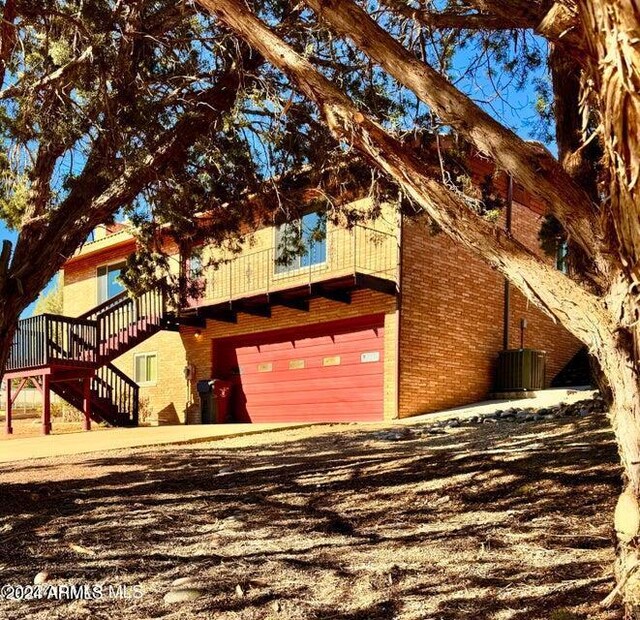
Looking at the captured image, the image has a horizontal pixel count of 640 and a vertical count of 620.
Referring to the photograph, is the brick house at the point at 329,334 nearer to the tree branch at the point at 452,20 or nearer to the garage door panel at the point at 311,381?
the garage door panel at the point at 311,381

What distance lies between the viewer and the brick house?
1494 cm

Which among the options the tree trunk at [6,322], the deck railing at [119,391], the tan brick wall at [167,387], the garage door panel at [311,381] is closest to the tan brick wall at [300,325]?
the tan brick wall at [167,387]

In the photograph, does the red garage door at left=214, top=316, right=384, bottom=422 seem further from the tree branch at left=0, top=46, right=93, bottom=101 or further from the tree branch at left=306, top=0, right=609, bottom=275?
the tree branch at left=306, top=0, right=609, bottom=275

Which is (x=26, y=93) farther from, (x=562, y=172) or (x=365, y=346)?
(x=365, y=346)

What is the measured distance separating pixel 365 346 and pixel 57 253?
972 centimetres

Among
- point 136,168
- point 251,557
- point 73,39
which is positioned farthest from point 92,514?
point 73,39

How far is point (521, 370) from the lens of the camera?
53.1ft

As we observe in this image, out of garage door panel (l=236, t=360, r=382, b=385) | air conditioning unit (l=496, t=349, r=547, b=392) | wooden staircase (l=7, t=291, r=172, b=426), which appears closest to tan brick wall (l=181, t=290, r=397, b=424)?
garage door panel (l=236, t=360, r=382, b=385)

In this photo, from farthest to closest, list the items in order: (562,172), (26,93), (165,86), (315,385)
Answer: (315,385) < (165,86) < (26,93) < (562,172)

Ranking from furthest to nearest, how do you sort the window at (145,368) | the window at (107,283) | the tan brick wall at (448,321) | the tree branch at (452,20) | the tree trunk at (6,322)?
the window at (107,283) < the window at (145,368) < the tan brick wall at (448,321) < the tree trunk at (6,322) < the tree branch at (452,20)

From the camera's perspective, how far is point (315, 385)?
54.8ft

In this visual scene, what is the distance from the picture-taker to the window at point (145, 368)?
2111cm

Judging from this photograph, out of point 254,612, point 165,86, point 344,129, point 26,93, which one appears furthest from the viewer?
point 165,86

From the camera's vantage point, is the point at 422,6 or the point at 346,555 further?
the point at 422,6
